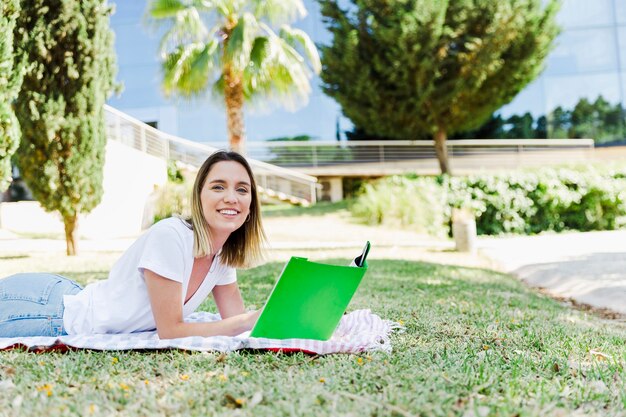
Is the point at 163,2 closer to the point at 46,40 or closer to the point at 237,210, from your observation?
the point at 46,40

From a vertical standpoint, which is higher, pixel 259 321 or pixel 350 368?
pixel 259 321

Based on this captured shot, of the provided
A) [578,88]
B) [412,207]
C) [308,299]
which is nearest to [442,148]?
[412,207]

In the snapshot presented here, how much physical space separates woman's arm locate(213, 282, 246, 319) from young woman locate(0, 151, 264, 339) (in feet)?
0.46

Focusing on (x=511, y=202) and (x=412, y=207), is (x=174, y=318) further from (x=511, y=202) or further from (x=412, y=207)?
(x=511, y=202)

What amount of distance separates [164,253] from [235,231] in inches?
23.1

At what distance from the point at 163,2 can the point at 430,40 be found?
265 inches

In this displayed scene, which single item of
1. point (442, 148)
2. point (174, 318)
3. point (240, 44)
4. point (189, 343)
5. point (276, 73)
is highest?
point (240, 44)

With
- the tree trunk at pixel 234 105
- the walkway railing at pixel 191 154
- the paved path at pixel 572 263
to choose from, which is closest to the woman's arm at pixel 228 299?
the paved path at pixel 572 263

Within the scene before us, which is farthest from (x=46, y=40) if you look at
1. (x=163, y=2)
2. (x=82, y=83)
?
(x=163, y=2)

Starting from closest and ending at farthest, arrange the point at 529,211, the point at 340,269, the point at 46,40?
the point at 340,269
the point at 46,40
the point at 529,211

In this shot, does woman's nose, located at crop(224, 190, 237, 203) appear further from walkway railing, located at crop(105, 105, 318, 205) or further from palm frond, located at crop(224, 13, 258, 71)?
walkway railing, located at crop(105, 105, 318, 205)

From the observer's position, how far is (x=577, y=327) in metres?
3.91

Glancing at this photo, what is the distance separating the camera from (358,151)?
808 inches

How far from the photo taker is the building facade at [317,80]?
73.6ft
